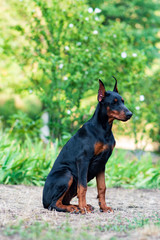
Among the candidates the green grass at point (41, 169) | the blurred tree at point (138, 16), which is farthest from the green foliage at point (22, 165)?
the blurred tree at point (138, 16)

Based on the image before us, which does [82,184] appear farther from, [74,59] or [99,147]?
[74,59]

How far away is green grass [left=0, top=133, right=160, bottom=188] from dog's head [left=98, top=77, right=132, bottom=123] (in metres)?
2.67

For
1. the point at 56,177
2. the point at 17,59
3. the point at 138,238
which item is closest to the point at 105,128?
the point at 56,177

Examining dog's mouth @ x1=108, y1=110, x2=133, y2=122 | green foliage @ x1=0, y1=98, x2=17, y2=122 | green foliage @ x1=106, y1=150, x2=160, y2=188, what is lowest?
green foliage @ x1=0, y1=98, x2=17, y2=122

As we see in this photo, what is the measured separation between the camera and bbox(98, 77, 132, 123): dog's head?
153 inches

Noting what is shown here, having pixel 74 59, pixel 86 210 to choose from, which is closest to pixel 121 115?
pixel 86 210

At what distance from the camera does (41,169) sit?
21.5ft

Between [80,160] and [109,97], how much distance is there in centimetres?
84

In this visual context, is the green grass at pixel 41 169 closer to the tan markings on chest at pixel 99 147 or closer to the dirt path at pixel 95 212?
the dirt path at pixel 95 212

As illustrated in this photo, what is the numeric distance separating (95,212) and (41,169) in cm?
263

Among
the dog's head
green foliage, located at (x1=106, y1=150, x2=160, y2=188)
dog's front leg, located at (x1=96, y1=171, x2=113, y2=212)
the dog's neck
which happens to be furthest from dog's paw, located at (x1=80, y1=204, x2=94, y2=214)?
green foliage, located at (x1=106, y1=150, x2=160, y2=188)

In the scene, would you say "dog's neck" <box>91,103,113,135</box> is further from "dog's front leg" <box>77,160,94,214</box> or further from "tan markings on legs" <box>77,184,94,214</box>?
"tan markings on legs" <box>77,184,94,214</box>

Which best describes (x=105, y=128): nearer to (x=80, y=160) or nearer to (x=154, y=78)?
(x=80, y=160)

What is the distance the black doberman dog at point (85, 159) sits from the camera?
3.91 meters
